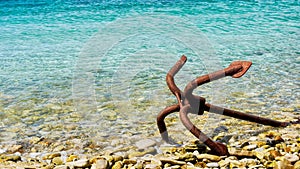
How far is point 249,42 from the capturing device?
24.9ft

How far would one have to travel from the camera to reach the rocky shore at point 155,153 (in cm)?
258

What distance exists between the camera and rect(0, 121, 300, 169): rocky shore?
2.58m

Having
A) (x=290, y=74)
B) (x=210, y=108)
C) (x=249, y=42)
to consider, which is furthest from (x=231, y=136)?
(x=249, y=42)

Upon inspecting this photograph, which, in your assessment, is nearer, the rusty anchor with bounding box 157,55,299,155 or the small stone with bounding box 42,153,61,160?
the rusty anchor with bounding box 157,55,299,155

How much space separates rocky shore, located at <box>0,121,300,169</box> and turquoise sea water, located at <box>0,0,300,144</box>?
305mm

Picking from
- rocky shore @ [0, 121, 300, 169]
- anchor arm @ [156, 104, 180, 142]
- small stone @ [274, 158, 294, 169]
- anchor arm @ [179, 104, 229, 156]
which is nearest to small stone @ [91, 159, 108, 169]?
rocky shore @ [0, 121, 300, 169]

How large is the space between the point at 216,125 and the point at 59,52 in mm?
4883

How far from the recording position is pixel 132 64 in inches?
239

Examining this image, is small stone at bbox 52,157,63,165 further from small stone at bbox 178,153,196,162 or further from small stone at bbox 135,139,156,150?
small stone at bbox 178,153,196,162

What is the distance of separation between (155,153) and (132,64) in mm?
3297

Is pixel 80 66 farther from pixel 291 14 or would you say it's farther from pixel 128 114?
pixel 291 14

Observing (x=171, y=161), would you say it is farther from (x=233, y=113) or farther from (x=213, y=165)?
(x=233, y=113)

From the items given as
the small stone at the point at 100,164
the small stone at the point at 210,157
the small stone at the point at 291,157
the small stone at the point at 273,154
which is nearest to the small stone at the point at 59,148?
the small stone at the point at 100,164

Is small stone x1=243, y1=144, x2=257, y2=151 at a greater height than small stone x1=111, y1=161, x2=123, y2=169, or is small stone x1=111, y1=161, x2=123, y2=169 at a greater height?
small stone x1=243, y1=144, x2=257, y2=151
